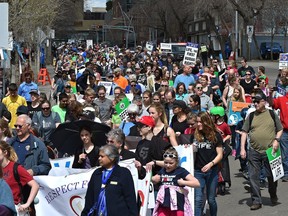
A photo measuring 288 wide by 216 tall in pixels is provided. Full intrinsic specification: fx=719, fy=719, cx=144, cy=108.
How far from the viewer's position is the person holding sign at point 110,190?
653 cm

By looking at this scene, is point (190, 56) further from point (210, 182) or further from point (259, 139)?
point (210, 182)

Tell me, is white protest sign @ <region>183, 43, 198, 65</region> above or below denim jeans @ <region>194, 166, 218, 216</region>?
above

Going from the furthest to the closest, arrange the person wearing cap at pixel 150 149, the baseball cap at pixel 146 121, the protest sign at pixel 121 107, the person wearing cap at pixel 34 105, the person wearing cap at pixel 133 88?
the person wearing cap at pixel 133 88 < the protest sign at pixel 121 107 < the person wearing cap at pixel 34 105 < the baseball cap at pixel 146 121 < the person wearing cap at pixel 150 149

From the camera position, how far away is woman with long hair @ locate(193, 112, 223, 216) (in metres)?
9.20

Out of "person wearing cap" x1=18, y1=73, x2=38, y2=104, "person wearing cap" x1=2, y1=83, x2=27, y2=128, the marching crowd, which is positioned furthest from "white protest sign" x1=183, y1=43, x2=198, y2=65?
"person wearing cap" x1=2, y1=83, x2=27, y2=128

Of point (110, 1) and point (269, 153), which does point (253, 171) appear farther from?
point (110, 1)

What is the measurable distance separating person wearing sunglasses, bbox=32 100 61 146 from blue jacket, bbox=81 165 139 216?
5.32 meters

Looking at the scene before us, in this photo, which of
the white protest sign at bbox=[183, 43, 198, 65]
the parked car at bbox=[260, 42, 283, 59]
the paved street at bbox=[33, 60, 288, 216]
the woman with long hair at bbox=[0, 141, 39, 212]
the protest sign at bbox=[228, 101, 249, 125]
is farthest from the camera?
the parked car at bbox=[260, 42, 283, 59]

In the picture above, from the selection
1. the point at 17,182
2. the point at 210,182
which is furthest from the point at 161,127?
the point at 17,182

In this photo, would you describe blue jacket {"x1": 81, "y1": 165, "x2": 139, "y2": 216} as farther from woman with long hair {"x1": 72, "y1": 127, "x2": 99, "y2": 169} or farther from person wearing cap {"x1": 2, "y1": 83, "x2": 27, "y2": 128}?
person wearing cap {"x1": 2, "y1": 83, "x2": 27, "y2": 128}

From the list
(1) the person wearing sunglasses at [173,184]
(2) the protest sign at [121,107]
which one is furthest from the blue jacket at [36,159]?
(2) the protest sign at [121,107]

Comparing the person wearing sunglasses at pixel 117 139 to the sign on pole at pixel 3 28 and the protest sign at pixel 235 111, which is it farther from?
the protest sign at pixel 235 111

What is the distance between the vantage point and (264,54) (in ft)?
212

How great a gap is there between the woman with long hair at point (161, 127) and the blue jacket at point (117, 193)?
2.56 meters
